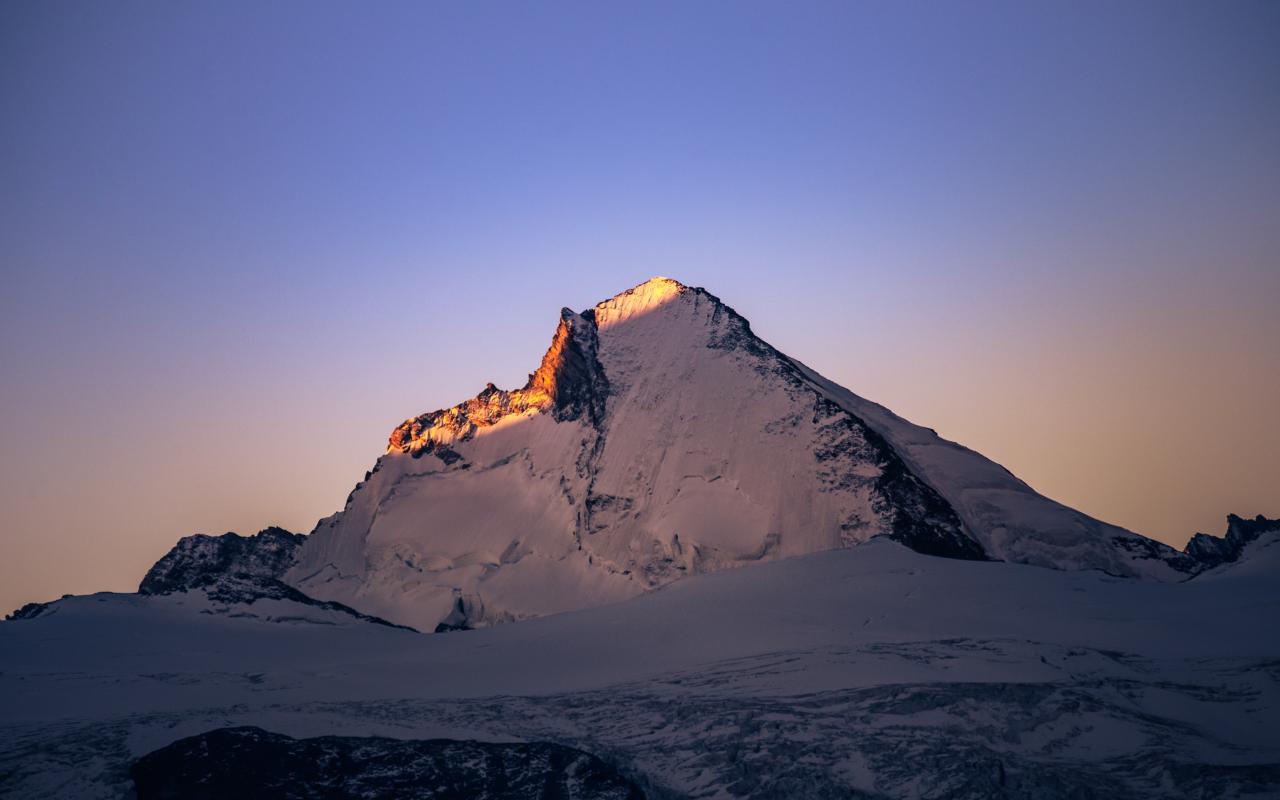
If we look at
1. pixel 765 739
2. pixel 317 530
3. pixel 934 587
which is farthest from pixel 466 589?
pixel 765 739

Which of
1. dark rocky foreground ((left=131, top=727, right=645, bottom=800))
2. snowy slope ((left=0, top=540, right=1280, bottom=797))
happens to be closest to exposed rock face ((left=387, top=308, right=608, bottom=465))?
snowy slope ((left=0, top=540, right=1280, bottom=797))

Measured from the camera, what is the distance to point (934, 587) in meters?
73.7

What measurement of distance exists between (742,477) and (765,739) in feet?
229

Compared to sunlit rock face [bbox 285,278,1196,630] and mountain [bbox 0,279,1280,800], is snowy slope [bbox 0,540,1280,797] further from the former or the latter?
sunlit rock face [bbox 285,278,1196,630]

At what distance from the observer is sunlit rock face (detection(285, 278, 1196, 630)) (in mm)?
112125

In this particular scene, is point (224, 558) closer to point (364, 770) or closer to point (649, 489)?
point (649, 489)

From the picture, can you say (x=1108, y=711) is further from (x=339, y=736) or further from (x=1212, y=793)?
(x=339, y=736)

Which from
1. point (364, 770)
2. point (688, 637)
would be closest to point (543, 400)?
point (688, 637)

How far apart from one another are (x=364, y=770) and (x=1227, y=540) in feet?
310

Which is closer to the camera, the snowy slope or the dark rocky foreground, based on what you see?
the dark rocky foreground

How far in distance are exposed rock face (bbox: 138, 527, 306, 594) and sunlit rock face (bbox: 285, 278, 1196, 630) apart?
3.62 m

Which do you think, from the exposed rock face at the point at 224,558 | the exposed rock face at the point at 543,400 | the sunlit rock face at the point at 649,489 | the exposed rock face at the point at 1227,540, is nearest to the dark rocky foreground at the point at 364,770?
the sunlit rock face at the point at 649,489

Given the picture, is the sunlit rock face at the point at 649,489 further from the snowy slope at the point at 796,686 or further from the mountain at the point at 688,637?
the snowy slope at the point at 796,686

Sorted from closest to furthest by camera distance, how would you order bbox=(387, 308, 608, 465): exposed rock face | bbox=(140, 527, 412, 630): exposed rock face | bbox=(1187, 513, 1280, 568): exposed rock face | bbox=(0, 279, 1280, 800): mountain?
bbox=(0, 279, 1280, 800): mountain, bbox=(1187, 513, 1280, 568): exposed rock face, bbox=(387, 308, 608, 465): exposed rock face, bbox=(140, 527, 412, 630): exposed rock face
